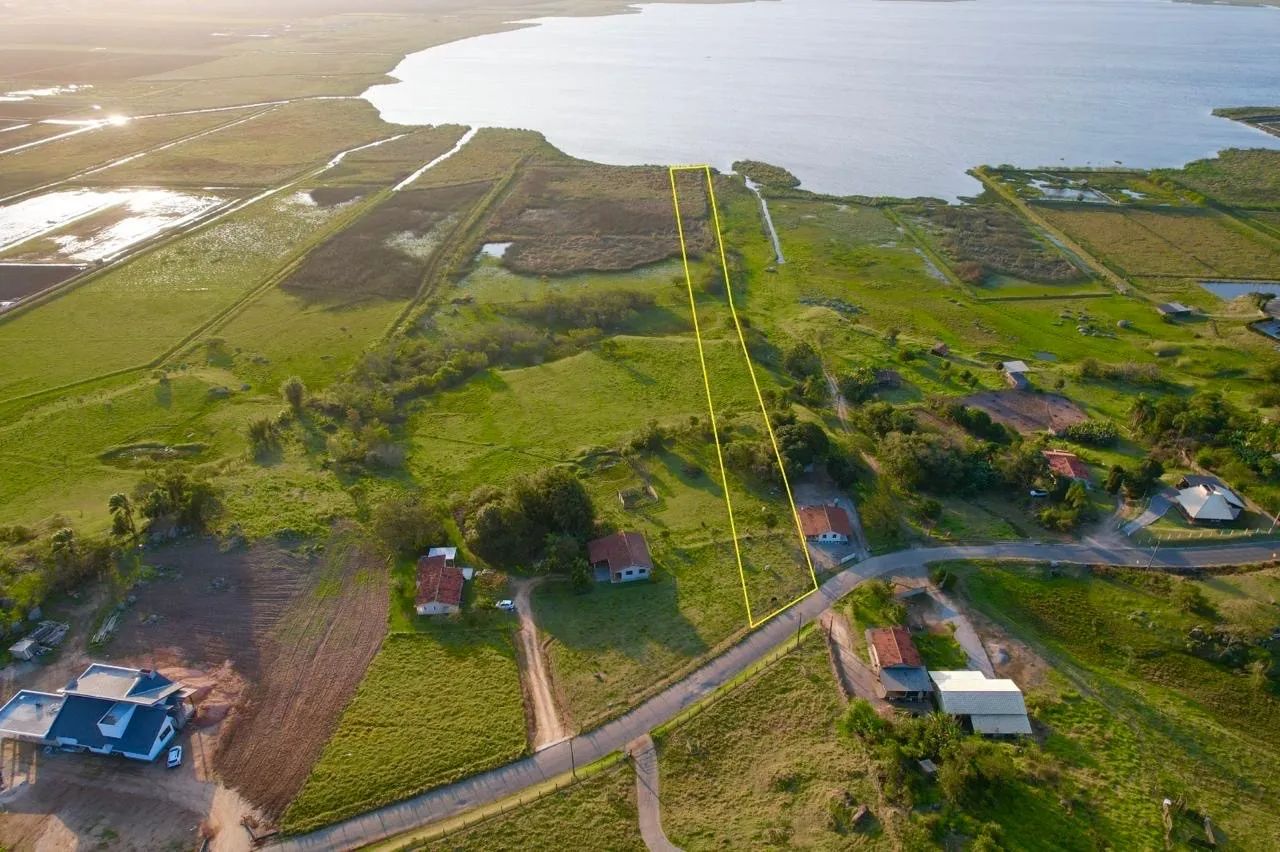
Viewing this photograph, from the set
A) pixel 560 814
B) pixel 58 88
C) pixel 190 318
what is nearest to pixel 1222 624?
pixel 560 814

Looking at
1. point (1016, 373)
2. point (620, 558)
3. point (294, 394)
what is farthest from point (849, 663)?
point (294, 394)

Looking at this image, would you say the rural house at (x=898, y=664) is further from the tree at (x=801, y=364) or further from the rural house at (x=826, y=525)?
the tree at (x=801, y=364)

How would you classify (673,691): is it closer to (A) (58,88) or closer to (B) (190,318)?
(B) (190,318)

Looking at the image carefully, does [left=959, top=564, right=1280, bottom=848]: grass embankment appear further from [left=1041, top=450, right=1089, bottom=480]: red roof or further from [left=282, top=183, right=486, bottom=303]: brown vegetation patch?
[left=282, top=183, right=486, bottom=303]: brown vegetation patch

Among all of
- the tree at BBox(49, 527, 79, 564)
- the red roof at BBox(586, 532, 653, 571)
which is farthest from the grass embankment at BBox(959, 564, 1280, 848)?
the tree at BBox(49, 527, 79, 564)

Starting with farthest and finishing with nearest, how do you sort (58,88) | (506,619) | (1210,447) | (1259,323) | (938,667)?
(58,88) → (1259,323) → (1210,447) → (506,619) → (938,667)

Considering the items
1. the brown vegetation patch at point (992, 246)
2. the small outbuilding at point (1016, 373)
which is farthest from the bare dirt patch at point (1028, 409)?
the brown vegetation patch at point (992, 246)

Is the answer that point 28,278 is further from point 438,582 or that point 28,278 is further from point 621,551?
point 621,551
